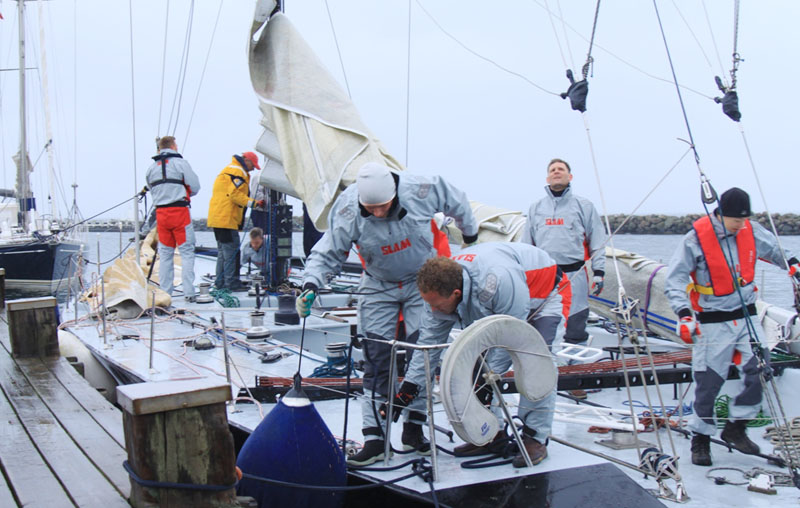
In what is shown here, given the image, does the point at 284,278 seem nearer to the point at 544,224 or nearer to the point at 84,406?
the point at 544,224

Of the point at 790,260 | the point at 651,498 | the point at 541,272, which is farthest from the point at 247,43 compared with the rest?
the point at 651,498

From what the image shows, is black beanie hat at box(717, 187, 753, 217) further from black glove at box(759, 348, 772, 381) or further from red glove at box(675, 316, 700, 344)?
black glove at box(759, 348, 772, 381)

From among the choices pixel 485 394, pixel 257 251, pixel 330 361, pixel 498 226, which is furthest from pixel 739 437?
pixel 257 251

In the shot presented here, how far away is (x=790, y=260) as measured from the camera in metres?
3.85

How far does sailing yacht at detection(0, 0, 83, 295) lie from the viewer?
22.3m

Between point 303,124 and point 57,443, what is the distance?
3831 mm

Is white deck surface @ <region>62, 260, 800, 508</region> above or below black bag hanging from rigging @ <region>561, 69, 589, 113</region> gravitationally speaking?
below

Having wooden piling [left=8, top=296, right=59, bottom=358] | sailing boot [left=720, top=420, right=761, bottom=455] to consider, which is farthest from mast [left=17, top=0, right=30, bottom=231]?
sailing boot [left=720, top=420, right=761, bottom=455]

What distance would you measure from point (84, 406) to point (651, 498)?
9.39ft

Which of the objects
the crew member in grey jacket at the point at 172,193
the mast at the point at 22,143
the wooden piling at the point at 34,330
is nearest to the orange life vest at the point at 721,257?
the wooden piling at the point at 34,330

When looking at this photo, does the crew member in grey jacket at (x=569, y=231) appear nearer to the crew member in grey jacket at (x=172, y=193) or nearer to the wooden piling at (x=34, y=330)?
the wooden piling at (x=34, y=330)

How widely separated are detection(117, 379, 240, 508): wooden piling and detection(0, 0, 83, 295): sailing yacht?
69.4ft

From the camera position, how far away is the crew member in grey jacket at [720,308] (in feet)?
12.0

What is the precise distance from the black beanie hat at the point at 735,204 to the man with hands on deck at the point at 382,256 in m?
1.35
